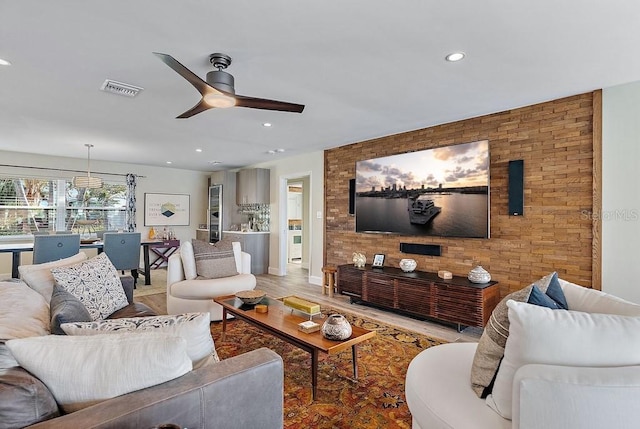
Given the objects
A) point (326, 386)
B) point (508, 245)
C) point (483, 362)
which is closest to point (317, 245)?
point (508, 245)

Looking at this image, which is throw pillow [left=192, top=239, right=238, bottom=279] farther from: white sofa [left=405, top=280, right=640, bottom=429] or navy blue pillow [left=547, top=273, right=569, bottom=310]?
navy blue pillow [left=547, top=273, right=569, bottom=310]

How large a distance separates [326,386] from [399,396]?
495mm

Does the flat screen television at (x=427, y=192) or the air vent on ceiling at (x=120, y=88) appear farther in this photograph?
the flat screen television at (x=427, y=192)

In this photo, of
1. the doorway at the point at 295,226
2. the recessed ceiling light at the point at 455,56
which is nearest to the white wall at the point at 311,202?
the doorway at the point at 295,226

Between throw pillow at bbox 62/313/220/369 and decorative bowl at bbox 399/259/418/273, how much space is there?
3.18 metres

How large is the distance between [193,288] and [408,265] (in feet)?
8.37

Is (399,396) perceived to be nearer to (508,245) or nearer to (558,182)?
(508,245)

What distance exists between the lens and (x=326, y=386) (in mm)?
2289

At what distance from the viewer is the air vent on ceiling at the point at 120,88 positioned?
9.15 feet

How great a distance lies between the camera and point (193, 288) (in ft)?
11.5

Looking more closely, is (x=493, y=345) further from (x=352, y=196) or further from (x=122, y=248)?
(x=122, y=248)

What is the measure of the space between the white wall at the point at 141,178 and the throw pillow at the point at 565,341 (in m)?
7.81

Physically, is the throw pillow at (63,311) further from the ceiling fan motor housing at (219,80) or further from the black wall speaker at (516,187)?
the black wall speaker at (516,187)

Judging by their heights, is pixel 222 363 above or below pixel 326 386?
above
